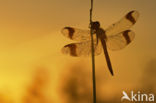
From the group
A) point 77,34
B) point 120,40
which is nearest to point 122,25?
point 120,40

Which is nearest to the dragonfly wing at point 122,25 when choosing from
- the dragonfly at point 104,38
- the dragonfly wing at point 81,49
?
the dragonfly at point 104,38

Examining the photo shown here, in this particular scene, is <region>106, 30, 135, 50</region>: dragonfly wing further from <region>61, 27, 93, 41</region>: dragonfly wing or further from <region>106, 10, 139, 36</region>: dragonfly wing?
<region>61, 27, 93, 41</region>: dragonfly wing

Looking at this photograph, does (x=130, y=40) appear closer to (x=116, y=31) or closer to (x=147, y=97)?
(x=116, y=31)

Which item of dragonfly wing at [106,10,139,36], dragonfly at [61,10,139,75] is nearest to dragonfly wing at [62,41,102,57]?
dragonfly at [61,10,139,75]

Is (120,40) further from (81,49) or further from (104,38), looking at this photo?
(81,49)

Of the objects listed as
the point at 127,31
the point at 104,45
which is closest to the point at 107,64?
the point at 104,45

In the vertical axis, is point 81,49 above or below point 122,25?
below
